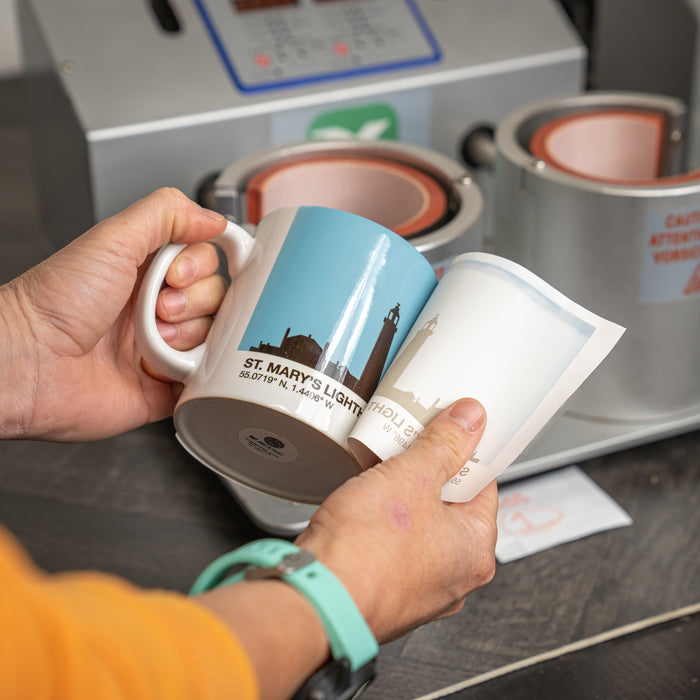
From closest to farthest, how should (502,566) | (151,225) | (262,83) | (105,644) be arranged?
1. (105,644)
2. (151,225)
3. (502,566)
4. (262,83)

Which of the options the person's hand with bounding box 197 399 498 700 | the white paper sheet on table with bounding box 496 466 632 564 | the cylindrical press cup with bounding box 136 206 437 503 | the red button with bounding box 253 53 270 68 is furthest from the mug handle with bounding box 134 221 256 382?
the red button with bounding box 253 53 270 68

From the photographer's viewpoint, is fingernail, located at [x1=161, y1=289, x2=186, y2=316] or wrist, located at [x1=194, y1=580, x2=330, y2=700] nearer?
wrist, located at [x1=194, y1=580, x2=330, y2=700]

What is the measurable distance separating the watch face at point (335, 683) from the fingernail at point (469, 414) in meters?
0.11

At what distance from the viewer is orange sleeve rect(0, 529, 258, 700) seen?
247 millimetres

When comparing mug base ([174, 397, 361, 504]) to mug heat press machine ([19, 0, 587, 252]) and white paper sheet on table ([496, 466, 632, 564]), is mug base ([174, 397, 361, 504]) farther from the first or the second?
mug heat press machine ([19, 0, 587, 252])

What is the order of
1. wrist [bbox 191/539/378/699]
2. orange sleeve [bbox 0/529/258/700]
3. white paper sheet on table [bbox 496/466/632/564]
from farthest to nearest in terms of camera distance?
white paper sheet on table [bbox 496/466/632/564] < wrist [bbox 191/539/378/699] < orange sleeve [bbox 0/529/258/700]

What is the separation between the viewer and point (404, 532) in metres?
0.40

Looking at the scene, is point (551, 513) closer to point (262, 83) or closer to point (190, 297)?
point (190, 297)

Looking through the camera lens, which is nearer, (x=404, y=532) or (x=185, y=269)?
(x=404, y=532)

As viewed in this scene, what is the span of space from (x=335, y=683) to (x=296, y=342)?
0.49 ft

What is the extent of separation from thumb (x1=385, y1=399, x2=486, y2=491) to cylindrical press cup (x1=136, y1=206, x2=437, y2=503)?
1.4 inches

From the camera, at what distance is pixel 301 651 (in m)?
0.34

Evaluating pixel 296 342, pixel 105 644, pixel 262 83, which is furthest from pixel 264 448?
pixel 262 83

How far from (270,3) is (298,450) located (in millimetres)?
529
